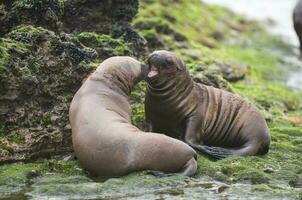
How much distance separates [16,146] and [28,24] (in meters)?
1.94

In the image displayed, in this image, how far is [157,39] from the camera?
1290cm

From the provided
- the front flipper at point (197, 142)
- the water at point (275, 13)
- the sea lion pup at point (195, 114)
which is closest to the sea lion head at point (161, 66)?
the sea lion pup at point (195, 114)

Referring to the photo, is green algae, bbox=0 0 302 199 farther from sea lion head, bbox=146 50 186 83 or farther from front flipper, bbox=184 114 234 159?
sea lion head, bbox=146 50 186 83

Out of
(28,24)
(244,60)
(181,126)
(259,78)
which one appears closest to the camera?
(181,126)

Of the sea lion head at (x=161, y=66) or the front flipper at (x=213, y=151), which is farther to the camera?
the sea lion head at (x=161, y=66)

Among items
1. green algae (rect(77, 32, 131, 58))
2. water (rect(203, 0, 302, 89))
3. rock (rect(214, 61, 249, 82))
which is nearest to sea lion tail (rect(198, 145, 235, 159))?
green algae (rect(77, 32, 131, 58))

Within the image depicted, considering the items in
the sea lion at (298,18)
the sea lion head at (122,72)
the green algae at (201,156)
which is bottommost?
the green algae at (201,156)

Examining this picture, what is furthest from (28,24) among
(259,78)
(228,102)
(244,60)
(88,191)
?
(244,60)

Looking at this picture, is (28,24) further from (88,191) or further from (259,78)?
(259,78)

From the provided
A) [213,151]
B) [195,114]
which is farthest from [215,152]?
[195,114]

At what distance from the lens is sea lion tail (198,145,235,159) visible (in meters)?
8.80

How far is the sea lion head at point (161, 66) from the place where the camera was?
364 inches

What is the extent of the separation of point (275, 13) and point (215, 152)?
18.9 meters

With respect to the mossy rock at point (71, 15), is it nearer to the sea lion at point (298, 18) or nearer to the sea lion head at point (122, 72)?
the sea lion head at point (122, 72)
